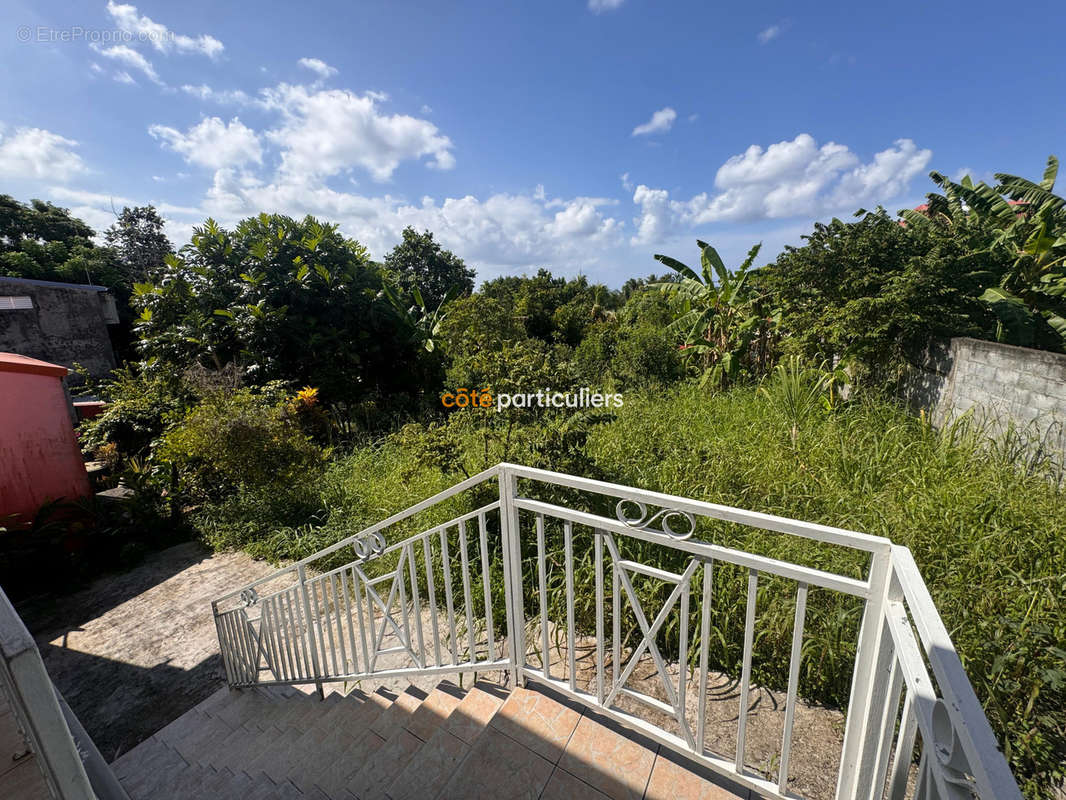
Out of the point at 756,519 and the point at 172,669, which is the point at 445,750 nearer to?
the point at 756,519

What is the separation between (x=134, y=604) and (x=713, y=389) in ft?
26.4

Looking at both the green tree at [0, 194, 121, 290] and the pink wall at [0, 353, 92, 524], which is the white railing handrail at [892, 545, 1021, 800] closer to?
the pink wall at [0, 353, 92, 524]

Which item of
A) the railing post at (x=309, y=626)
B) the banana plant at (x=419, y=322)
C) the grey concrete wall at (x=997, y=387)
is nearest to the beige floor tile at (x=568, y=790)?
the railing post at (x=309, y=626)

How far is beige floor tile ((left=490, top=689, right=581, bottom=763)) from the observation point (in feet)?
6.02

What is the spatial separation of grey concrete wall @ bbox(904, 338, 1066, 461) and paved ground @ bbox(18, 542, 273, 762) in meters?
7.23

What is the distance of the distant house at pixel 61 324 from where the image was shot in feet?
38.2

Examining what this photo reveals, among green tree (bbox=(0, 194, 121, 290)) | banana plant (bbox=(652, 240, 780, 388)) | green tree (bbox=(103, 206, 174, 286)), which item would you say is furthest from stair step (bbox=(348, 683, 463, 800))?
green tree (bbox=(103, 206, 174, 286))

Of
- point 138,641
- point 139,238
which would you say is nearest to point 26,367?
point 138,641

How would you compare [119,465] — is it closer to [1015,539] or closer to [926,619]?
[926,619]

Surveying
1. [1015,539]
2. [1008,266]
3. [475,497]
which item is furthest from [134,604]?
[1008,266]

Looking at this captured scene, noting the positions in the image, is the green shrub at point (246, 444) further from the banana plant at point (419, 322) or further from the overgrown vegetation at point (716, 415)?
the banana plant at point (419, 322)

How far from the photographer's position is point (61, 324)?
41.1 ft

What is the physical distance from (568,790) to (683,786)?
42cm

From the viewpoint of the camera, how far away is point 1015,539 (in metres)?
2.71
